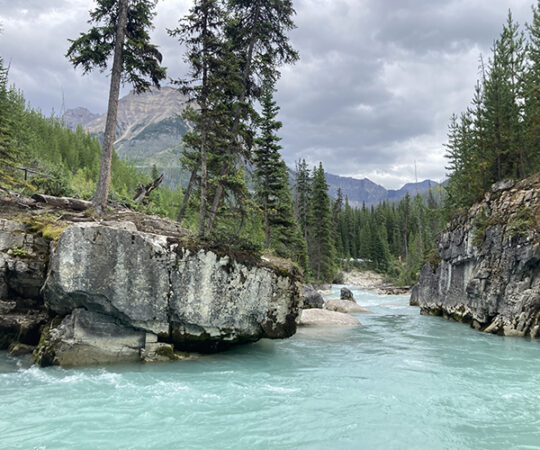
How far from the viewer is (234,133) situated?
16.1 meters

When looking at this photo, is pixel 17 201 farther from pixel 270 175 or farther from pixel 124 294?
pixel 270 175

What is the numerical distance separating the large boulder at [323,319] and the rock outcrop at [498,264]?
7.27 metres

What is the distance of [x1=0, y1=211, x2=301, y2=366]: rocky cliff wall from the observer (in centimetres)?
962

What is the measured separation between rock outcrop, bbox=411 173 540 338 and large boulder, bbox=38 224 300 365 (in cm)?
1292

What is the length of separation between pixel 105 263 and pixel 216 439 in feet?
20.4

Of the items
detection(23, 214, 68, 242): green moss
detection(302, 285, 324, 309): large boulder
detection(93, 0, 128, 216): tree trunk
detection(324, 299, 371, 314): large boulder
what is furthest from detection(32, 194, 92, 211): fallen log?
detection(324, 299, 371, 314): large boulder

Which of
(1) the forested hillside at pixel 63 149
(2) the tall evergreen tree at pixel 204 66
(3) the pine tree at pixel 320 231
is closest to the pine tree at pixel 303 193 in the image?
(3) the pine tree at pixel 320 231

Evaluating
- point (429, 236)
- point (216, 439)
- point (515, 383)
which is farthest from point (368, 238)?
point (216, 439)

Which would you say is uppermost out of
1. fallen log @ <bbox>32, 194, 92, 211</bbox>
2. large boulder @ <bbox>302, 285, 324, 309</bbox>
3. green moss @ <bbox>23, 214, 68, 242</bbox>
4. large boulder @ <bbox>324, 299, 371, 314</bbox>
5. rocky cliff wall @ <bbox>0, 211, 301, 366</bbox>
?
fallen log @ <bbox>32, 194, 92, 211</bbox>

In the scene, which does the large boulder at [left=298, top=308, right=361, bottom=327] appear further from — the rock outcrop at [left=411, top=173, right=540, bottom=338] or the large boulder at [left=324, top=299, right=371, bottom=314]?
the rock outcrop at [left=411, top=173, right=540, bottom=338]

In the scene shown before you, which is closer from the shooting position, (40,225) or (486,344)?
(40,225)

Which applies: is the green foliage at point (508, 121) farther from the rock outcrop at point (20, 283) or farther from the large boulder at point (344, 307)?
the rock outcrop at point (20, 283)

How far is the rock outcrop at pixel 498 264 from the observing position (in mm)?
16547

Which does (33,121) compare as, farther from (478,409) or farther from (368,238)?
(368,238)
